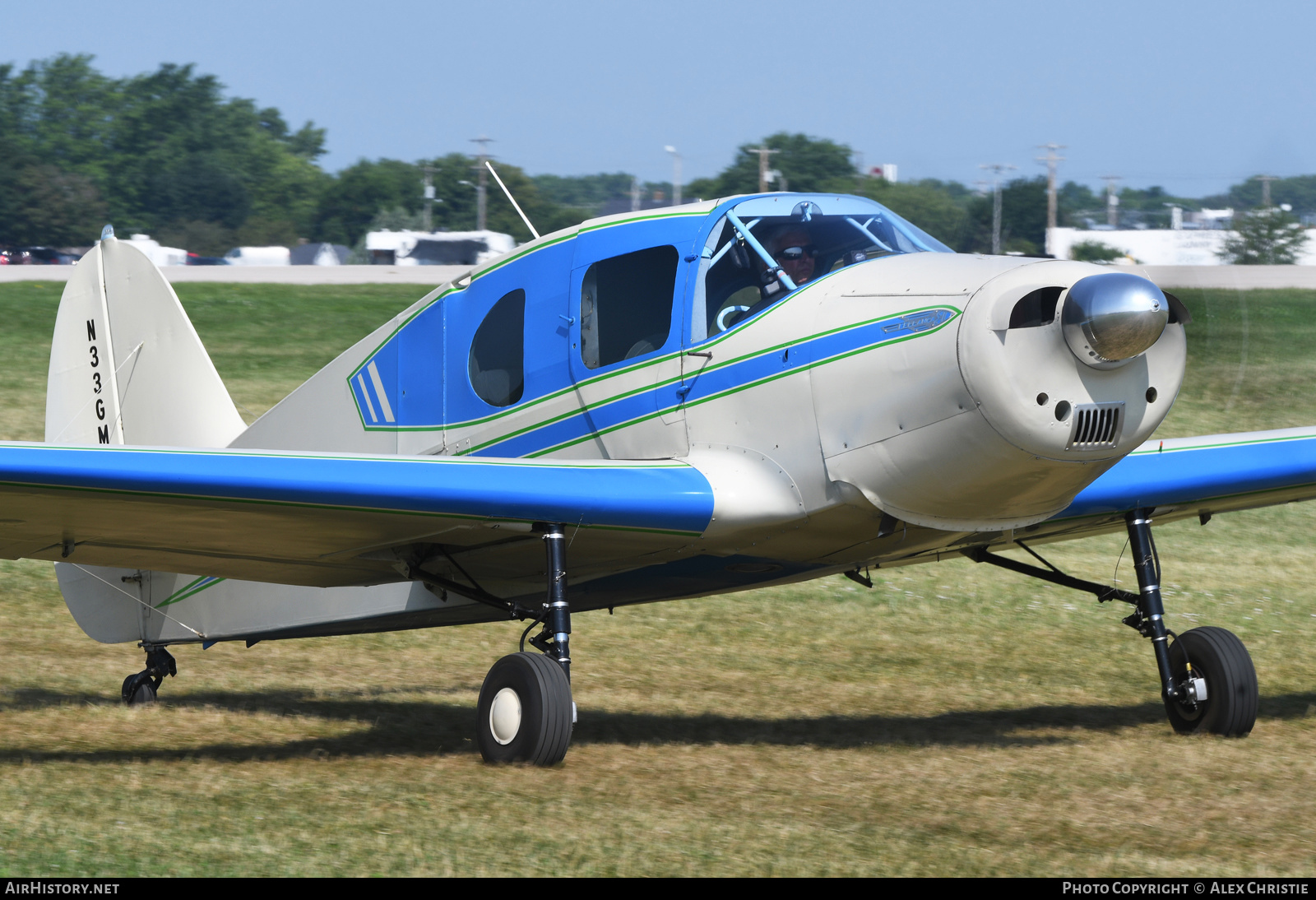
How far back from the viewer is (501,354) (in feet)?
29.0

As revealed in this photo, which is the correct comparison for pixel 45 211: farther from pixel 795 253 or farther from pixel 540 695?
pixel 540 695

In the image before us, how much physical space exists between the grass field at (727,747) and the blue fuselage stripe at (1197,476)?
78cm

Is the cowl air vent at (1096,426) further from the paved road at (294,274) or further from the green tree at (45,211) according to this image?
the green tree at (45,211)

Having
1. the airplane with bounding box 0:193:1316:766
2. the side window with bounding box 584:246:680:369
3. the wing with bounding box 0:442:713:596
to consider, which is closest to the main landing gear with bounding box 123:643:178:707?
the airplane with bounding box 0:193:1316:766

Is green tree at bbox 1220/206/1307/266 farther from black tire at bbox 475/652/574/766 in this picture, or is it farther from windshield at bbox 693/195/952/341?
black tire at bbox 475/652/574/766

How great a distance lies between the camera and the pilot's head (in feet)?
25.5

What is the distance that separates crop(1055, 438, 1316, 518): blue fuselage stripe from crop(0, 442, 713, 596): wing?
2636mm

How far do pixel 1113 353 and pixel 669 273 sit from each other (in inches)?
99.5

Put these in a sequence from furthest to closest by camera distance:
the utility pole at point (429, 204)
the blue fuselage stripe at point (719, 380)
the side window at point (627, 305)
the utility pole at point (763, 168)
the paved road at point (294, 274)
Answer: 1. the utility pole at point (429, 204)
2. the utility pole at point (763, 168)
3. the paved road at point (294, 274)
4. the side window at point (627, 305)
5. the blue fuselage stripe at point (719, 380)

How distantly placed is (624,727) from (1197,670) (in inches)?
136

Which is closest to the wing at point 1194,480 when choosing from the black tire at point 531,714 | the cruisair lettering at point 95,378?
the black tire at point 531,714

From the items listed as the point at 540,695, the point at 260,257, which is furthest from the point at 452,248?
the point at 540,695

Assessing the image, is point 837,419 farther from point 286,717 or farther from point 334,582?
point 286,717

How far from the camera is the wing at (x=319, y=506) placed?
6.93 m
